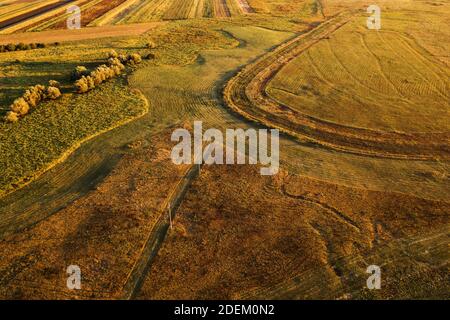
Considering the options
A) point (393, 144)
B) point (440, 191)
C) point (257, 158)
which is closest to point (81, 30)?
point (257, 158)

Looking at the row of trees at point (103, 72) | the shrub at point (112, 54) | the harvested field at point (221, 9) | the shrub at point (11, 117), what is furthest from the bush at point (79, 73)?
the harvested field at point (221, 9)

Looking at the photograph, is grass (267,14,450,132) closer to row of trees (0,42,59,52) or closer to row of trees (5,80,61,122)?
row of trees (5,80,61,122)

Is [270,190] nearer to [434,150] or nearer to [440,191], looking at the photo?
[440,191]

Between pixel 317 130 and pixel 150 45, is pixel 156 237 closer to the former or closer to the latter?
pixel 317 130

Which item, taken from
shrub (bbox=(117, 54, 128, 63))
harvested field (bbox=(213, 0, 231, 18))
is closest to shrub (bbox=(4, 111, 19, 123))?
shrub (bbox=(117, 54, 128, 63))

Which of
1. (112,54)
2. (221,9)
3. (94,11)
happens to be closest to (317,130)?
(112,54)

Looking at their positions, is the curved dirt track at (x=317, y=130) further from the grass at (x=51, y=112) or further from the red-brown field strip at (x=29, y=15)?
the red-brown field strip at (x=29, y=15)

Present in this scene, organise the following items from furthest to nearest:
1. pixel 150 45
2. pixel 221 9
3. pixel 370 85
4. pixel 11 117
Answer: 1. pixel 221 9
2. pixel 150 45
3. pixel 370 85
4. pixel 11 117
